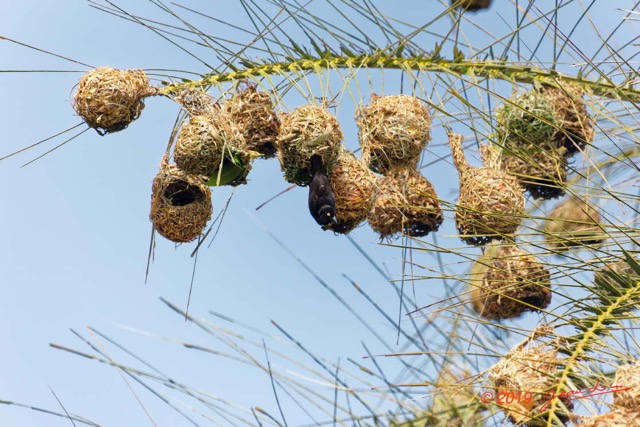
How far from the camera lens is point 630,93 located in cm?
412

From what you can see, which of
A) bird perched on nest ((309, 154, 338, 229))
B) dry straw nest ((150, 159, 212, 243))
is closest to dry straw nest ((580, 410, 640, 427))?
bird perched on nest ((309, 154, 338, 229))

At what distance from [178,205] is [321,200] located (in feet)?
2.81

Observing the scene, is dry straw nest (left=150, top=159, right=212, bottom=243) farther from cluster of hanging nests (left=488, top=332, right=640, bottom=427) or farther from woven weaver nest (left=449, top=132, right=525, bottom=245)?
cluster of hanging nests (left=488, top=332, right=640, bottom=427)

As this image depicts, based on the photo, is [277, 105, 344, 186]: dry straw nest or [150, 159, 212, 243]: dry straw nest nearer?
[277, 105, 344, 186]: dry straw nest

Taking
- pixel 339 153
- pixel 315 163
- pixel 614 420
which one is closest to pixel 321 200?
pixel 315 163

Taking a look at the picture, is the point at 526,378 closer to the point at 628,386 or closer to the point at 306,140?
the point at 628,386

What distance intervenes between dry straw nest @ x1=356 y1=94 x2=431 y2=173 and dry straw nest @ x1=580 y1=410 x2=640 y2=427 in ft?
4.69

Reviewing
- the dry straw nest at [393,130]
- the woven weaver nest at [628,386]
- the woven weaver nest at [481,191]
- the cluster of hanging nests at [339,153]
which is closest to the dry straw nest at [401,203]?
the cluster of hanging nests at [339,153]

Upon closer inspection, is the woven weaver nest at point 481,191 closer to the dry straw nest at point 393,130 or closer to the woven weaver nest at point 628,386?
the dry straw nest at point 393,130

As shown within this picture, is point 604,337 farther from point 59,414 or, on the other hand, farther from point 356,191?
point 59,414

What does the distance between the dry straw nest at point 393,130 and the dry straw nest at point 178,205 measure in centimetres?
66

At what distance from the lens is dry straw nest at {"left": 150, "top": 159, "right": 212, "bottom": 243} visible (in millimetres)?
4121

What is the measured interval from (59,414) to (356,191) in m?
1.38

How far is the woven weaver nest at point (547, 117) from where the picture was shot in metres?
4.48
